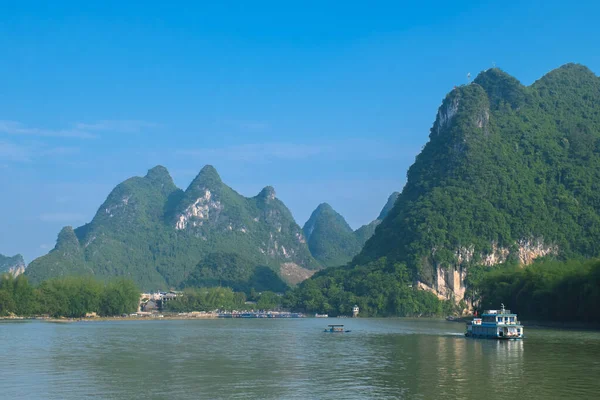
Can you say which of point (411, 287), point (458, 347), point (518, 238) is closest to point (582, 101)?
point (518, 238)

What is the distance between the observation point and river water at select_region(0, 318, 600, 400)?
31.1 metres

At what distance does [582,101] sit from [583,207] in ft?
137

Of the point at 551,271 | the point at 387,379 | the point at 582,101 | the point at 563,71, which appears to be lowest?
the point at 387,379

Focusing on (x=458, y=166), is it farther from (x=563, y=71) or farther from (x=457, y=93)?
(x=563, y=71)

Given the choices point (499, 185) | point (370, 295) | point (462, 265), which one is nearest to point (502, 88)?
point (499, 185)

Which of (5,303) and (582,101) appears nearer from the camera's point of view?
(5,303)

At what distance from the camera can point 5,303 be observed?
110 m

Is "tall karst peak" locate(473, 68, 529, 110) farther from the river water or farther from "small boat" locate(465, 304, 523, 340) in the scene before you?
the river water

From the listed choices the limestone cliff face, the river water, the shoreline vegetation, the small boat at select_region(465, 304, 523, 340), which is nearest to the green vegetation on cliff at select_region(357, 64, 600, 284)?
the limestone cliff face

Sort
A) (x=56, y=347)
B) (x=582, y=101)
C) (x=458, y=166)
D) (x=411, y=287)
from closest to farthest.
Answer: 1. (x=56, y=347)
2. (x=411, y=287)
3. (x=458, y=166)
4. (x=582, y=101)

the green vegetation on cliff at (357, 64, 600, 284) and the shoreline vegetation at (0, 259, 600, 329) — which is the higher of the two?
the green vegetation on cliff at (357, 64, 600, 284)

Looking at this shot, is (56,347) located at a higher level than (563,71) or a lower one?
lower

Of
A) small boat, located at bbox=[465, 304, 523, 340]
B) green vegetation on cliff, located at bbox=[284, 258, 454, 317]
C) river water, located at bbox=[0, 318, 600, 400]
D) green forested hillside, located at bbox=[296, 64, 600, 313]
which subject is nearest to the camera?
river water, located at bbox=[0, 318, 600, 400]

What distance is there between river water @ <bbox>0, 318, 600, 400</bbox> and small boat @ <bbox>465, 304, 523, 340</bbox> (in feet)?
8.39
